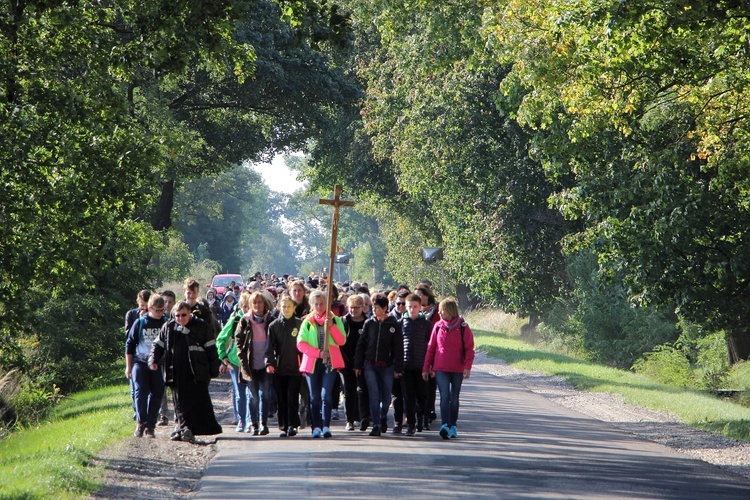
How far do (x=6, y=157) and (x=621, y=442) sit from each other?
28.9ft

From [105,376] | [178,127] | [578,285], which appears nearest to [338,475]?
[105,376]

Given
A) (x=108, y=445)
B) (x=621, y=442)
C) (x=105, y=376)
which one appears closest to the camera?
(x=108, y=445)

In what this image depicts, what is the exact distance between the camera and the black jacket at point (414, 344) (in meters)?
14.8

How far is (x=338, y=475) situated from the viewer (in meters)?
10.9

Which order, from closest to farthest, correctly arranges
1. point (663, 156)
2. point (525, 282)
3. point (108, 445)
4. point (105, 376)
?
point (108, 445) → point (663, 156) → point (105, 376) → point (525, 282)

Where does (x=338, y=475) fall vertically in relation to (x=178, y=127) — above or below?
below

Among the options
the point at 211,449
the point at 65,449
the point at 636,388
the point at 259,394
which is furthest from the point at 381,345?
the point at 636,388

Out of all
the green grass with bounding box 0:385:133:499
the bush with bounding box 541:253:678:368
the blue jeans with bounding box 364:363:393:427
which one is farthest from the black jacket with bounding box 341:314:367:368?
the bush with bounding box 541:253:678:368

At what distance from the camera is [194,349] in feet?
44.3

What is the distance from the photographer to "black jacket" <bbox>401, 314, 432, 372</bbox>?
584 inches

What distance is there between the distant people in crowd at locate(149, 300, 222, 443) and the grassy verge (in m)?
7.34

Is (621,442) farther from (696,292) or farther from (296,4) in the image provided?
(696,292)

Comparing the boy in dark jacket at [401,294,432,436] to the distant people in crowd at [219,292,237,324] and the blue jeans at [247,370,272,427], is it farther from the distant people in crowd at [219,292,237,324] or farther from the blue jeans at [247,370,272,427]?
the distant people in crowd at [219,292,237,324]

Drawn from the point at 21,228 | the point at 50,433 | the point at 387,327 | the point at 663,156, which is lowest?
the point at 50,433
